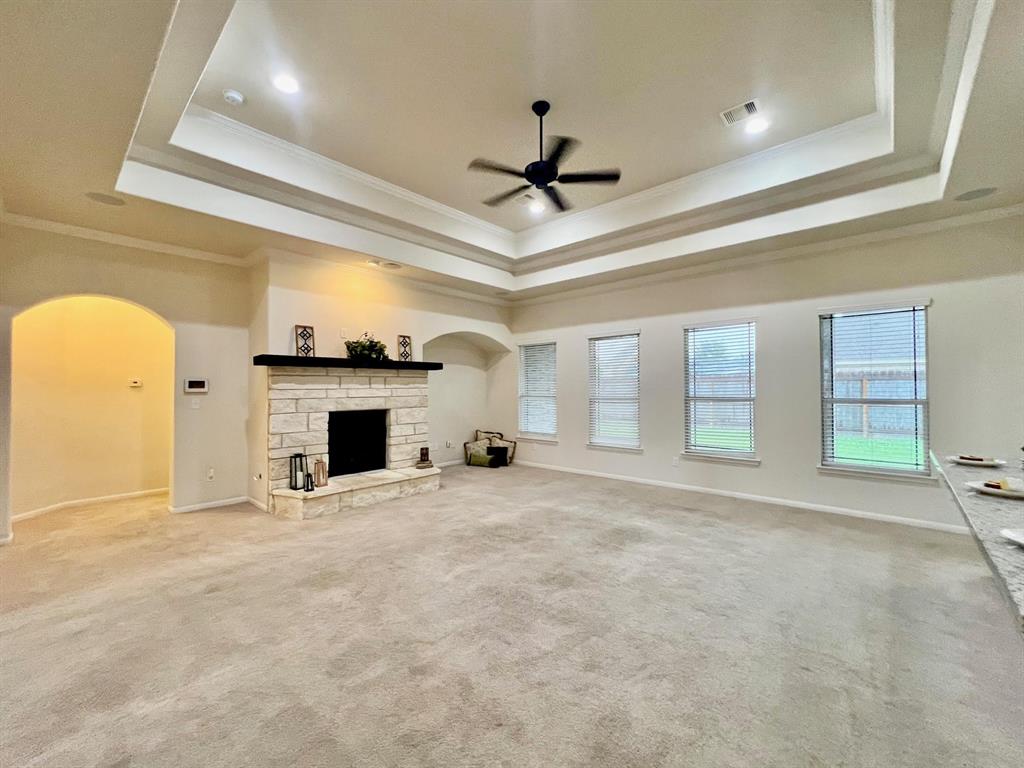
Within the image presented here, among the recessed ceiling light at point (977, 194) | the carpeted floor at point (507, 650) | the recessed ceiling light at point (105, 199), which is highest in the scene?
the recessed ceiling light at point (977, 194)

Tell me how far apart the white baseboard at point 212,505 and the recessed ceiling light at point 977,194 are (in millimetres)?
7805

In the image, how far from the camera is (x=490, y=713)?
1865 millimetres

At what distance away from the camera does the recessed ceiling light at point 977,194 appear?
3604 millimetres

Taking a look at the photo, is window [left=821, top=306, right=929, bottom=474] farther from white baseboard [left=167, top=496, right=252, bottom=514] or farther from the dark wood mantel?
white baseboard [left=167, top=496, right=252, bottom=514]

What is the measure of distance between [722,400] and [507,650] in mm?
4542

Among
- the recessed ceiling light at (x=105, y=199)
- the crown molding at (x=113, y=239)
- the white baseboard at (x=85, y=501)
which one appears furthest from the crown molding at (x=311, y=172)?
the white baseboard at (x=85, y=501)

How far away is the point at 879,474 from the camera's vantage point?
15.0ft

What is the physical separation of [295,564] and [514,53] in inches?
161

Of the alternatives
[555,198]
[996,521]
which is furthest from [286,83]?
[996,521]

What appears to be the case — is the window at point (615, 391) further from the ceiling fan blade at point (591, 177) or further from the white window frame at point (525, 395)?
the ceiling fan blade at point (591, 177)

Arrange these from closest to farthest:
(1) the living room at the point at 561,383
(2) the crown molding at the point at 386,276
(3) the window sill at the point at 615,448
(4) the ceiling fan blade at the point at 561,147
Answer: (1) the living room at the point at 561,383 < (4) the ceiling fan blade at the point at 561,147 < (2) the crown molding at the point at 386,276 < (3) the window sill at the point at 615,448

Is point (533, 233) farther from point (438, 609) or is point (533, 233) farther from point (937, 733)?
point (937, 733)

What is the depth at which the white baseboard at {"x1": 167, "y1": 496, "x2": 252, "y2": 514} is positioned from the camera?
16.0ft

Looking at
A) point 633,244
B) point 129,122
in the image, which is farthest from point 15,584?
point 633,244
